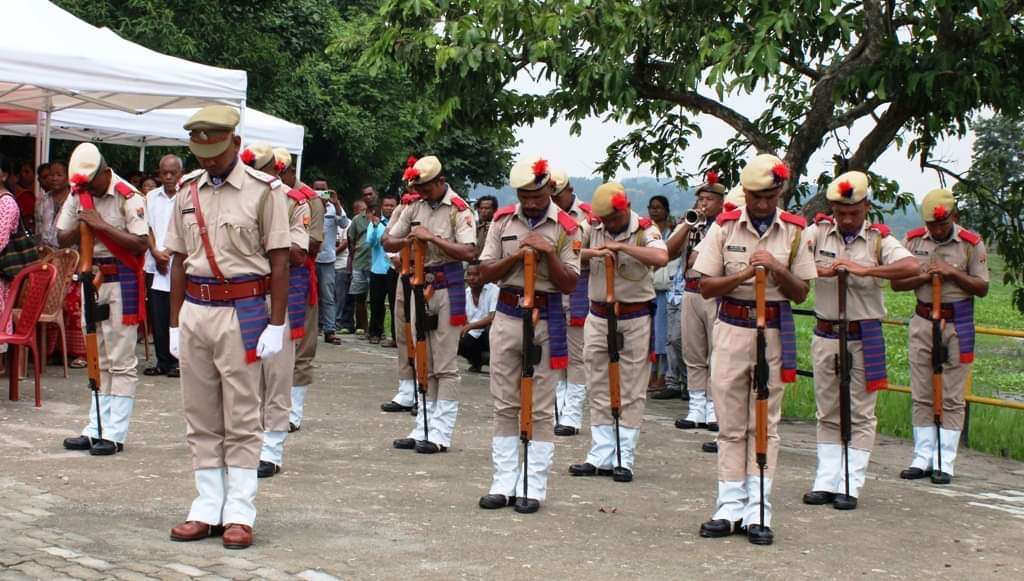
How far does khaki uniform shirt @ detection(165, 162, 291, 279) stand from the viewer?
6926 mm

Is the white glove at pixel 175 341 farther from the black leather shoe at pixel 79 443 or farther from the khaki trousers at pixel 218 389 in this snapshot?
the black leather shoe at pixel 79 443

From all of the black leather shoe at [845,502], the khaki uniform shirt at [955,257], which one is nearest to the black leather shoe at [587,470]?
the black leather shoe at [845,502]

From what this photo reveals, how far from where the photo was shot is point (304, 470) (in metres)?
9.04

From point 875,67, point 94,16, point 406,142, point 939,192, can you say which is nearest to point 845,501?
point 939,192

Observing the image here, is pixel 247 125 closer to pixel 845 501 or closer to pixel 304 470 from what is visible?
pixel 304 470

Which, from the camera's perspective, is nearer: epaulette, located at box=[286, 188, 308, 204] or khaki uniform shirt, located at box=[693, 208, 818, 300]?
khaki uniform shirt, located at box=[693, 208, 818, 300]

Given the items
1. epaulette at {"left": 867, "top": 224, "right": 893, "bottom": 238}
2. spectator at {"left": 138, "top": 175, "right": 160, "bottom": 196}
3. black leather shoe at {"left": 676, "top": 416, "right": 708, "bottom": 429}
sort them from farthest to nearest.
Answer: spectator at {"left": 138, "top": 175, "right": 160, "bottom": 196} < black leather shoe at {"left": 676, "top": 416, "right": 708, "bottom": 429} < epaulette at {"left": 867, "top": 224, "right": 893, "bottom": 238}

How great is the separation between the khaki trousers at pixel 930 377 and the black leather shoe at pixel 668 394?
407 cm

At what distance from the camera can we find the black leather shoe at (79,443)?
9383 mm

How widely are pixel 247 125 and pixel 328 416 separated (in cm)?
705

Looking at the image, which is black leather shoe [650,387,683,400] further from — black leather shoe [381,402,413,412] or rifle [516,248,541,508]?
rifle [516,248,541,508]

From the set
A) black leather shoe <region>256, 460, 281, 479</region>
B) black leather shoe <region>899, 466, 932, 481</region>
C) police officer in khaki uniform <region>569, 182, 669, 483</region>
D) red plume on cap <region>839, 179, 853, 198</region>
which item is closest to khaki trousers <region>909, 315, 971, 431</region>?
black leather shoe <region>899, 466, 932, 481</region>

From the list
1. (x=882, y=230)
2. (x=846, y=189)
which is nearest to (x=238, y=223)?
(x=846, y=189)

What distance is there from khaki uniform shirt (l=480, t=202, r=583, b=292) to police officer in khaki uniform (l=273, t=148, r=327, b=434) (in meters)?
1.86
